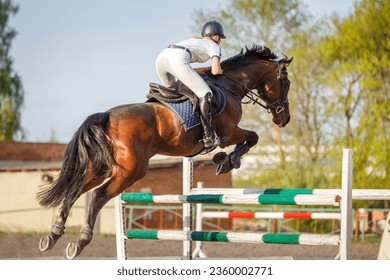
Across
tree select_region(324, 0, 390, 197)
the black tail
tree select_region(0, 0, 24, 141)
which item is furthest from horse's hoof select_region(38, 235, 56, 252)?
tree select_region(0, 0, 24, 141)

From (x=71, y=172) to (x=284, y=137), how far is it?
15.8 metres

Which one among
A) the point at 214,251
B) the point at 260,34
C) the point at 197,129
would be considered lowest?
the point at 214,251

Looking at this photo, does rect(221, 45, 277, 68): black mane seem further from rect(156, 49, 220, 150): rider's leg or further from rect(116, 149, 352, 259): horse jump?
rect(116, 149, 352, 259): horse jump

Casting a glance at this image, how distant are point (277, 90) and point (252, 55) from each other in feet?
1.19

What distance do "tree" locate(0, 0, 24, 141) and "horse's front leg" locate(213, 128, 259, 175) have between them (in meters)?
23.0

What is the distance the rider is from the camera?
521cm

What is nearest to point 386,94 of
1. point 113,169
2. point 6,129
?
point 113,169

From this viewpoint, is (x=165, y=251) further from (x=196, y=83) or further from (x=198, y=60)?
(x=196, y=83)

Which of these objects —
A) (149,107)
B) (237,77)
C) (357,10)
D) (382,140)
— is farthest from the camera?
(357,10)

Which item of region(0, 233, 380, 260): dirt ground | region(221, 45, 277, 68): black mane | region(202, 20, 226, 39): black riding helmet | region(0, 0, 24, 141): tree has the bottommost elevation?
region(0, 233, 380, 260): dirt ground
